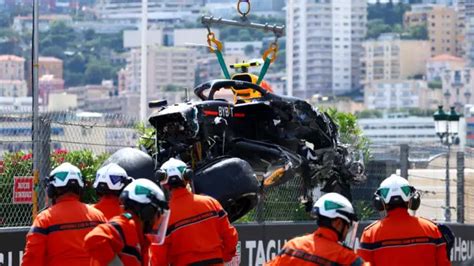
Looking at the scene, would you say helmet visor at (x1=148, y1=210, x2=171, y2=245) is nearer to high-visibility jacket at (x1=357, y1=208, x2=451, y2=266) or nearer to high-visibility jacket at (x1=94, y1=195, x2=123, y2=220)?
high-visibility jacket at (x1=94, y1=195, x2=123, y2=220)

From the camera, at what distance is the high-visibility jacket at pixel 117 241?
1248 cm

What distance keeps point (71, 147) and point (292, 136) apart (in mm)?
2256

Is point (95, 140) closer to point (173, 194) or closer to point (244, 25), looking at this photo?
point (244, 25)

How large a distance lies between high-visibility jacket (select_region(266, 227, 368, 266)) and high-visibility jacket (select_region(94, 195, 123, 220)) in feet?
7.28

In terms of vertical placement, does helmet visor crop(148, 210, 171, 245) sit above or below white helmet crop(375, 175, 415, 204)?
below

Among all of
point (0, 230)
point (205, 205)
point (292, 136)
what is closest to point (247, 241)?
point (292, 136)

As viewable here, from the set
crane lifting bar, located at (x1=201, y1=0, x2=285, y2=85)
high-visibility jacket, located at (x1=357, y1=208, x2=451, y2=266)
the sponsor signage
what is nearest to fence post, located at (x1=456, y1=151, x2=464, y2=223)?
crane lifting bar, located at (x1=201, y1=0, x2=285, y2=85)

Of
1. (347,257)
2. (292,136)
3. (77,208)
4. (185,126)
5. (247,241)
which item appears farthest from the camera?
(247,241)

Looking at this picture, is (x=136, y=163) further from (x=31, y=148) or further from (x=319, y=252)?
(x=319, y=252)

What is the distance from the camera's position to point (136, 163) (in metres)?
16.4

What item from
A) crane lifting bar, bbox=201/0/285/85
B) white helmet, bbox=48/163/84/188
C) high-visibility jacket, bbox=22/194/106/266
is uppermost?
crane lifting bar, bbox=201/0/285/85

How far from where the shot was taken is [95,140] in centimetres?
1892

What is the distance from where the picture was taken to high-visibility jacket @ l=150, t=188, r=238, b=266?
14227 millimetres

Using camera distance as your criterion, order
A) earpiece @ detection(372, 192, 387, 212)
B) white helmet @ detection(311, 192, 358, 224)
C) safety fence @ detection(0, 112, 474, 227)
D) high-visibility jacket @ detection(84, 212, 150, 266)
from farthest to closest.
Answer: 1. safety fence @ detection(0, 112, 474, 227)
2. earpiece @ detection(372, 192, 387, 212)
3. high-visibility jacket @ detection(84, 212, 150, 266)
4. white helmet @ detection(311, 192, 358, 224)
